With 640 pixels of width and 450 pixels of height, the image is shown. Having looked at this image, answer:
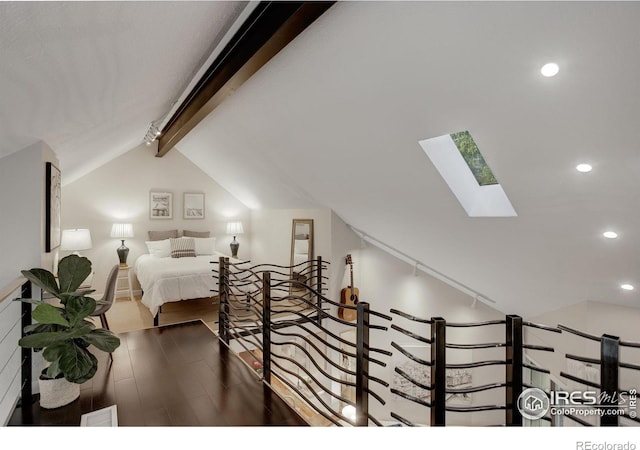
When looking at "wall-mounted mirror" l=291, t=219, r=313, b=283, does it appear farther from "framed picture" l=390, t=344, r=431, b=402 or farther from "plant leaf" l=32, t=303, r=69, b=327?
"plant leaf" l=32, t=303, r=69, b=327

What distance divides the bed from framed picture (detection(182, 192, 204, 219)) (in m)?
0.66

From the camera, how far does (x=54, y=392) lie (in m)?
2.44

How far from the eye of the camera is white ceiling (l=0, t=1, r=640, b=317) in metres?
1.61

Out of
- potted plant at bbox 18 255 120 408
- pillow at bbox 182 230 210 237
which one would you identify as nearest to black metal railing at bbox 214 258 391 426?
potted plant at bbox 18 255 120 408

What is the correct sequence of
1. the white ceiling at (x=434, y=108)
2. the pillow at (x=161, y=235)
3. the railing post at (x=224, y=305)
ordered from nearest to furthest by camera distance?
the white ceiling at (x=434, y=108)
the railing post at (x=224, y=305)
the pillow at (x=161, y=235)

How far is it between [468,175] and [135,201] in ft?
18.4

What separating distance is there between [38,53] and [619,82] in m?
2.63

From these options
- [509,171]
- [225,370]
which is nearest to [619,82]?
[509,171]

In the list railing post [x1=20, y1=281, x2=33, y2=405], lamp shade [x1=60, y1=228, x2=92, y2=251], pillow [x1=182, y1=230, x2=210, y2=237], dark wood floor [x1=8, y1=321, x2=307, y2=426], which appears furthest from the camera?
pillow [x1=182, y1=230, x2=210, y2=237]

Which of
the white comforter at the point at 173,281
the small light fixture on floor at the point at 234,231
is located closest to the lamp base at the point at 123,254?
the white comforter at the point at 173,281

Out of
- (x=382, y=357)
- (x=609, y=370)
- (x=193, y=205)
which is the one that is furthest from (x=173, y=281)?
(x=609, y=370)

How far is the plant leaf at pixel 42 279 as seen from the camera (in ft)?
7.77

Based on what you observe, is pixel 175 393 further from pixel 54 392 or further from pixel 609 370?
pixel 609 370

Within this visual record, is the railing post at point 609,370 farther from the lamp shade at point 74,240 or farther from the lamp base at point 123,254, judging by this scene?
the lamp base at point 123,254
